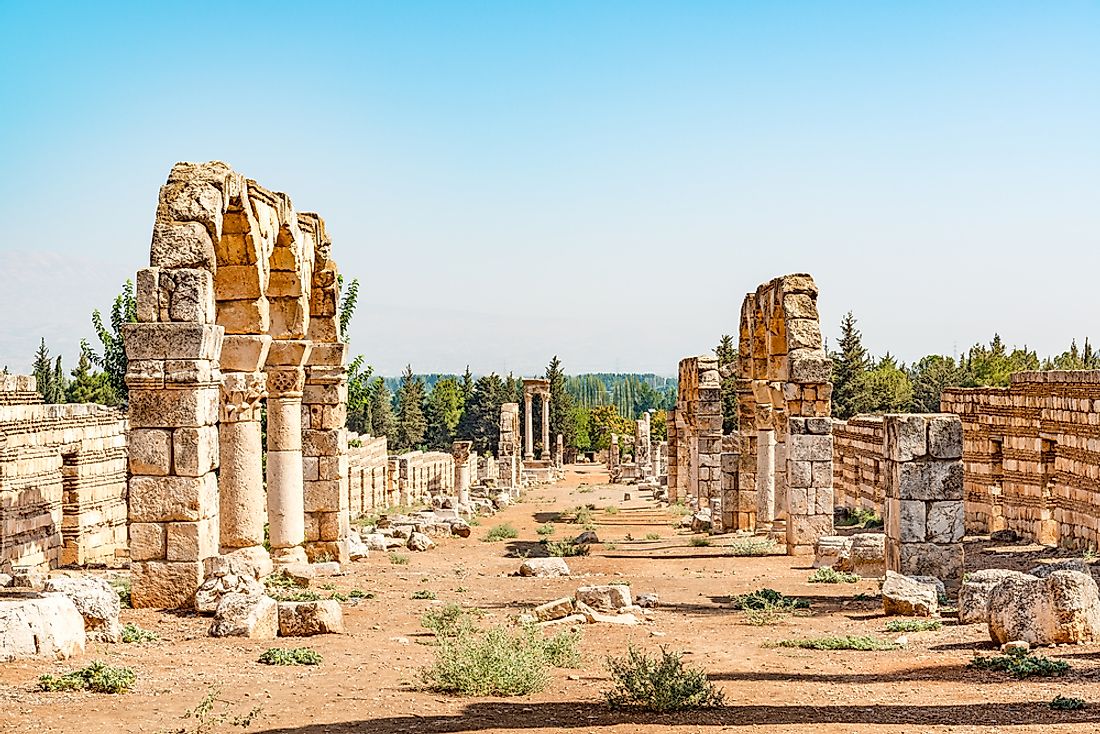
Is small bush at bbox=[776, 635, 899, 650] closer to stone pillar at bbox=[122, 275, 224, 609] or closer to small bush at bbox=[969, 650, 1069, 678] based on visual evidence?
small bush at bbox=[969, 650, 1069, 678]

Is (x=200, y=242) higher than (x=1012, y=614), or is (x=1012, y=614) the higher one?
(x=200, y=242)

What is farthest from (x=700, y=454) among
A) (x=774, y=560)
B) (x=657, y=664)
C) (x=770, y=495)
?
(x=657, y=664)

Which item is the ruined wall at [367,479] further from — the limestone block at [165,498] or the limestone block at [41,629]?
the limestone block at [41,629]

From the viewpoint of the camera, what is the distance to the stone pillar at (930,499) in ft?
44.5

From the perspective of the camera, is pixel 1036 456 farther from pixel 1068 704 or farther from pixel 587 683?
pixel 587 683

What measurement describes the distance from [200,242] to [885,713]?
8.23 meters

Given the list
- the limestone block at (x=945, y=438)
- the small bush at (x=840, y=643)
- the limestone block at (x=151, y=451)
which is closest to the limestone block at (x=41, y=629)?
the limestone block at (x=151, y=451)

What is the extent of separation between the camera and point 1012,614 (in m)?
10.1

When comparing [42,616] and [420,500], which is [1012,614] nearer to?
[42,616]

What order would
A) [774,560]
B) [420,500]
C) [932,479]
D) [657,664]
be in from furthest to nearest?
[420,500] < [774,560] < [932,479] < [657,664]

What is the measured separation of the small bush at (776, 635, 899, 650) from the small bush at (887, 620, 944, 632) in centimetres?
45

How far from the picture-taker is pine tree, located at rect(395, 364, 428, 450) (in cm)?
7562

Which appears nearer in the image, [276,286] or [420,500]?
[276,286]

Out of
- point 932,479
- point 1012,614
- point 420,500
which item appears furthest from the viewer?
point 420,500
